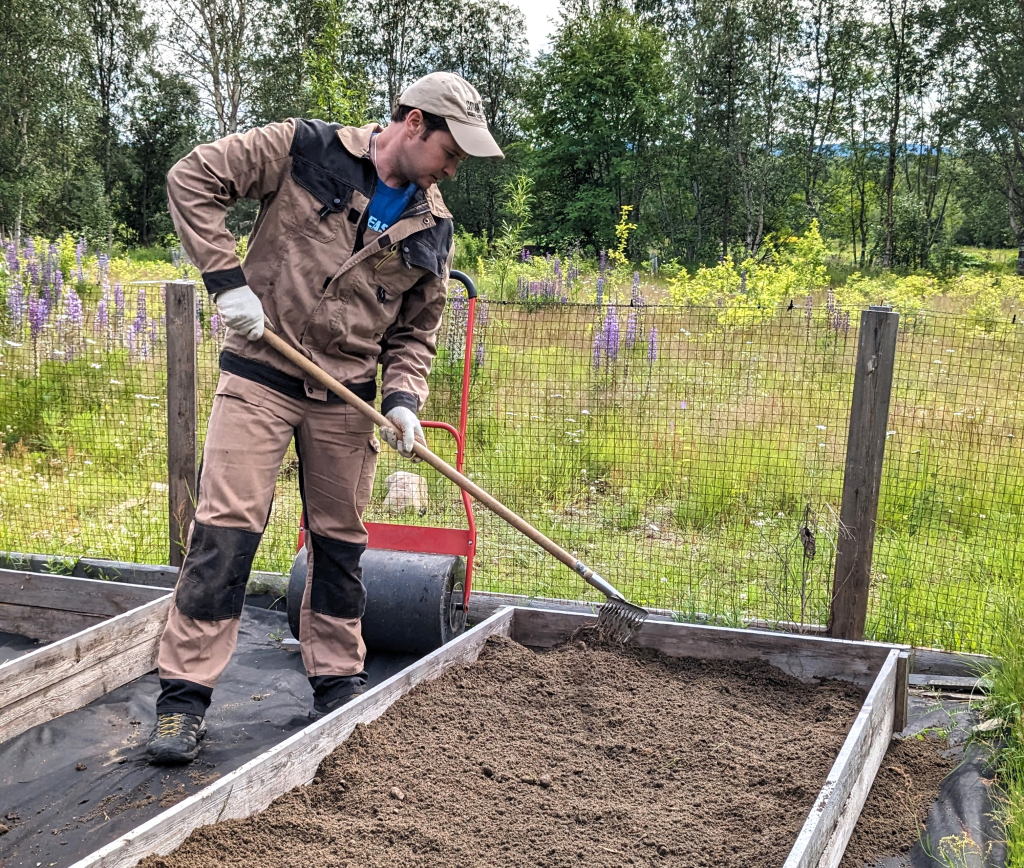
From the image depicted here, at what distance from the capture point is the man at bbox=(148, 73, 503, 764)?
8.89ft

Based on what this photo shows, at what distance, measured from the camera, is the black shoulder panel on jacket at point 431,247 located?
2.92 meters

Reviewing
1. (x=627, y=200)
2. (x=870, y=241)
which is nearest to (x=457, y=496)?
(x=627, y=200)

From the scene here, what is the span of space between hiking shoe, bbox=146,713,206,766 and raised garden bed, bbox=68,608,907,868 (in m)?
0.58

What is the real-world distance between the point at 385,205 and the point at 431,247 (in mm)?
206

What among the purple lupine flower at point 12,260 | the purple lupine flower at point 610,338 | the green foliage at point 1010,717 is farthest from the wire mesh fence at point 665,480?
the purple lupine flower at point 12,260

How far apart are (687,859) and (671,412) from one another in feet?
13.1

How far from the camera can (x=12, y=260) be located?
913 centimetres

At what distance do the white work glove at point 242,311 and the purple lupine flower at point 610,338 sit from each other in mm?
3231

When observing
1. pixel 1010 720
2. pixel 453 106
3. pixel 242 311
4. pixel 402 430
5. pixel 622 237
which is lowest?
pixel 1010 720

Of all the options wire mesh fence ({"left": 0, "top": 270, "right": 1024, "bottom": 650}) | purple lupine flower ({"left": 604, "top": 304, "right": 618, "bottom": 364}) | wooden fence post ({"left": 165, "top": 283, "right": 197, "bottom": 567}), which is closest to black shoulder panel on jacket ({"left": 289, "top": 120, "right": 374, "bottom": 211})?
wooden fence post ({"left": 165, "top": 283, "right": 197, "bottom": 567})

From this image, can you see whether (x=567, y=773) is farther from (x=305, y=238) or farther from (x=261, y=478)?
(x=305, y=238)

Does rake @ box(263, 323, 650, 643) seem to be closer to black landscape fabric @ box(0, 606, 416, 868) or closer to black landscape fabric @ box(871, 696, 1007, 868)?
black landscape fabric @ box(0, 606, 416, 868)

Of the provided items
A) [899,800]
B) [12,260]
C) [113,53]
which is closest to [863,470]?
[899,800]

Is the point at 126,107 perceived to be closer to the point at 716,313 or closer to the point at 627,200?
the point at 627,200
